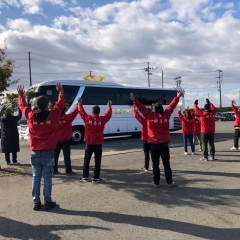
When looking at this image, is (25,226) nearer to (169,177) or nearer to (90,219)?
(90,219)

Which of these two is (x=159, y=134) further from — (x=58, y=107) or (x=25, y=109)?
(x=25, y=109)

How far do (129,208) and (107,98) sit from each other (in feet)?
44.9

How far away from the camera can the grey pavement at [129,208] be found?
14.3ft

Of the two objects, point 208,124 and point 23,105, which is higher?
point 23,105

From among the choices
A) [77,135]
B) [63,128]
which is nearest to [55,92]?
[77,135]

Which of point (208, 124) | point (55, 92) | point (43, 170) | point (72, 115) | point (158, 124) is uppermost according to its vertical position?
point (55, 92)

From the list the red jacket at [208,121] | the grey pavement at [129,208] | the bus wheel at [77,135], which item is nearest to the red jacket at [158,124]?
the grey pavement at [129,208]

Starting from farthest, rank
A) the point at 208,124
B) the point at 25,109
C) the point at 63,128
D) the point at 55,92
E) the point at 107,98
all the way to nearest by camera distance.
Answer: the point at 107,98 < the point at 55,92 < the point at 208,124 < the point at 63,128 < the point at 25,109

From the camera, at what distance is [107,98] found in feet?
61.5

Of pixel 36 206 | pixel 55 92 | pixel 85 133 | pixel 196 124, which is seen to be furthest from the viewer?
pixel 55 92

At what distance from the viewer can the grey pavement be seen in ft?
14.3

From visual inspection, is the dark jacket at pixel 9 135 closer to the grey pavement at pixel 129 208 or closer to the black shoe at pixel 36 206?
the grey pavement at pixel 129 208

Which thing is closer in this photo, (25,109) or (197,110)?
(25,109)

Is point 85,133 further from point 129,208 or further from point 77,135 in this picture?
point 77,135
